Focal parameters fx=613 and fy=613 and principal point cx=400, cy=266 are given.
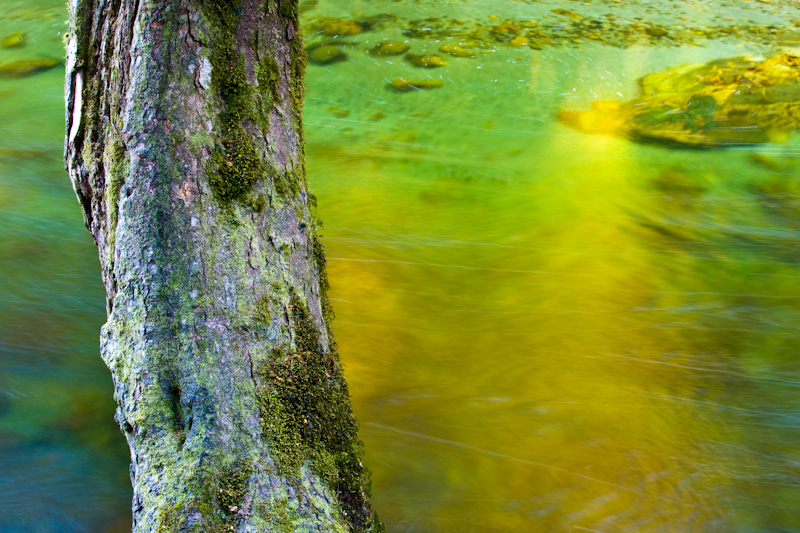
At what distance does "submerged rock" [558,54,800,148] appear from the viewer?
160 inches

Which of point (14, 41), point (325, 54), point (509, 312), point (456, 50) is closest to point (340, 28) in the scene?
point (325, 54)

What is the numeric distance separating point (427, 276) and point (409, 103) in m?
2.07

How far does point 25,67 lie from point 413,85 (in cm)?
305

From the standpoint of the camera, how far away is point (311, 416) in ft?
4.55

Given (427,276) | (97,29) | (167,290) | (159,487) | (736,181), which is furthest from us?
(736,181)

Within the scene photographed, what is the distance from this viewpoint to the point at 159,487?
1236 millimetres

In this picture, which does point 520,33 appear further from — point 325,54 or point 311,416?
point 311,416

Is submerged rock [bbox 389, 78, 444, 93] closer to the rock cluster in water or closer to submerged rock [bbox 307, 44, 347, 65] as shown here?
the rock cluster in water

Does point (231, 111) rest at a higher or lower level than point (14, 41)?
lower

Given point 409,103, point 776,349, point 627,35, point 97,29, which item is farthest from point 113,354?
point 627,35

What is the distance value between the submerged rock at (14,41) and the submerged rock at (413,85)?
10.5 feet

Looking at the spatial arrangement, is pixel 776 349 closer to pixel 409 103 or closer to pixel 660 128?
pixel 660 128

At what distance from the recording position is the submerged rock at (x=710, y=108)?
4066 mm

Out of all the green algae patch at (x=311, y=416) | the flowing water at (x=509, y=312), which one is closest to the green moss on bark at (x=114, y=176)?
the green algae patch at (x=311, y=416)
